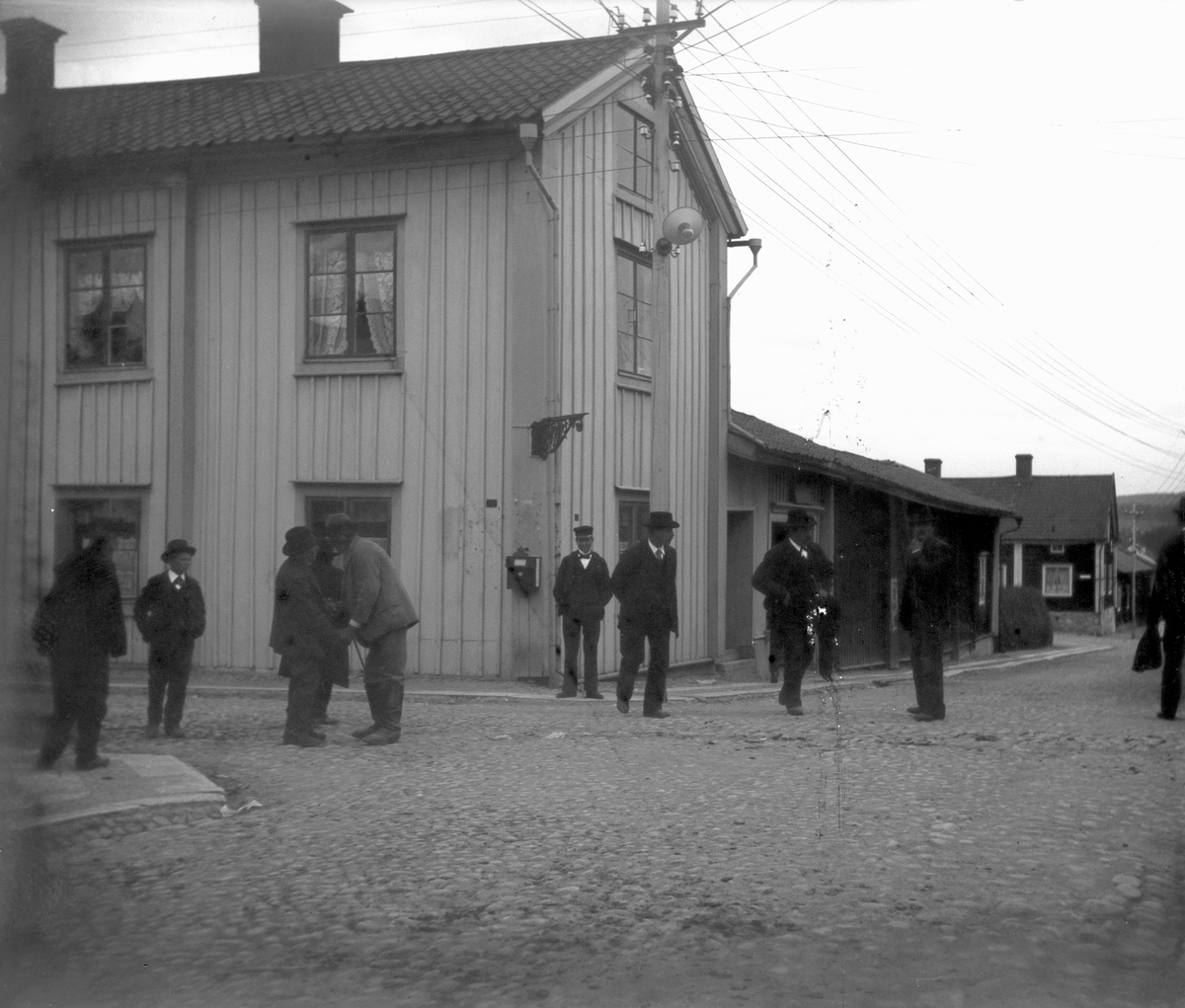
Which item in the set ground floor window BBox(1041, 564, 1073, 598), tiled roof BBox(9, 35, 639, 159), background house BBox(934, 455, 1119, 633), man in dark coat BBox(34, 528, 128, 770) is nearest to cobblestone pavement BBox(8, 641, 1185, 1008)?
man in dark coat BBox(34, 528, 128, 770)

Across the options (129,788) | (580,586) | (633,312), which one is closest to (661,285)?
(580,586)

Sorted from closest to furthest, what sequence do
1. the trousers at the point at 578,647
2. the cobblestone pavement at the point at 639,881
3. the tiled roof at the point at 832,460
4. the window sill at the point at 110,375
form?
1. the cobblestone pavement at the point at 639,881
2. the window sill at the point at 110,375
3. the trousers at the point at 578,647
4. the tiled roof at the point at 832,460

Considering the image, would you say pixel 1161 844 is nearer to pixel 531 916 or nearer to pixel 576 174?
pixel 531 916

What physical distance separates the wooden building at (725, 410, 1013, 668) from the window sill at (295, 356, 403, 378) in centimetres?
634

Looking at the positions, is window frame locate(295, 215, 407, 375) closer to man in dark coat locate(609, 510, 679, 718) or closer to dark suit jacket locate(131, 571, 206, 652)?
man in dark coat locate(609, 510, 679, 718)

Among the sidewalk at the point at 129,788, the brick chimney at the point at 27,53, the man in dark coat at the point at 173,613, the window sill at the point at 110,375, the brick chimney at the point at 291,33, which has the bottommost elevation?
the sidewalk at the point at 129,788

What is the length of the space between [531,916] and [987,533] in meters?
29.7

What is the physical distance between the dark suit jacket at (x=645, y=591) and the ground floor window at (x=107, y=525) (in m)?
3.90

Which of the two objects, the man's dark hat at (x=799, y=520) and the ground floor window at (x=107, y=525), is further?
the man's dark hat at (x=799, y=520)

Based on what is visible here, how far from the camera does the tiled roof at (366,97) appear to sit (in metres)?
12.5

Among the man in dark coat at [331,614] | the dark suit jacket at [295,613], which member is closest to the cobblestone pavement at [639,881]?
the man in dark coat at [331,614]

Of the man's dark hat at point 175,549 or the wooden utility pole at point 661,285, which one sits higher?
the wooden utility pole at point 661,285

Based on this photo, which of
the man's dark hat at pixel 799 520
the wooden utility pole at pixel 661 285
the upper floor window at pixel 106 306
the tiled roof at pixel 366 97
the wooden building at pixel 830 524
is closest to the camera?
the upper floor window at pixel 106 306

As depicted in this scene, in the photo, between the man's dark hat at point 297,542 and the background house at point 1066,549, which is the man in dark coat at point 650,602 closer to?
the man's dark hat at point 297,542
